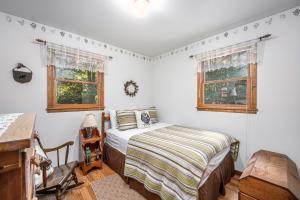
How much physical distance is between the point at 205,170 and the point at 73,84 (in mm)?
2501

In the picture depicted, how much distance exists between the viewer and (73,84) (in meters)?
2.60

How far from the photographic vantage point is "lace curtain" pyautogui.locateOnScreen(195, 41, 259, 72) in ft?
6.93

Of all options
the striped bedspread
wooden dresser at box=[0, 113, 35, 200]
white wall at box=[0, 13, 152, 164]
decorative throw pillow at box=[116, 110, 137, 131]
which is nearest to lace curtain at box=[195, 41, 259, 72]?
the striped bedspread

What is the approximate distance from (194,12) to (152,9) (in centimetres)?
57

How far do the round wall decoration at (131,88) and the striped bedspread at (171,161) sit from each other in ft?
4.74

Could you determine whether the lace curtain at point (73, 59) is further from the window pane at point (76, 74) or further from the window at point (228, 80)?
the window at point (228, 80)

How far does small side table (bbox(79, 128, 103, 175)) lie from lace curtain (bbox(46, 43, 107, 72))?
1166 mm

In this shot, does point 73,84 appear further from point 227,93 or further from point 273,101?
point 273,101

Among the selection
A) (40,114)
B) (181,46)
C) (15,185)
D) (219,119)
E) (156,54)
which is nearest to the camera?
(15,185)

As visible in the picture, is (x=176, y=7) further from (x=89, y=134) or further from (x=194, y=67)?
(x=89, y=134)

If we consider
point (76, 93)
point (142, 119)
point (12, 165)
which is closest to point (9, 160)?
point (12, 165)

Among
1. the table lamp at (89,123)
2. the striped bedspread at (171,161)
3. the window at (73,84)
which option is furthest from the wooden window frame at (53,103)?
the striped bedspread at (171,161)

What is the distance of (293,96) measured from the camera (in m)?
1.83

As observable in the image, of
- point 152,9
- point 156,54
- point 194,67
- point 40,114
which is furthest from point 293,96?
point 40,114
